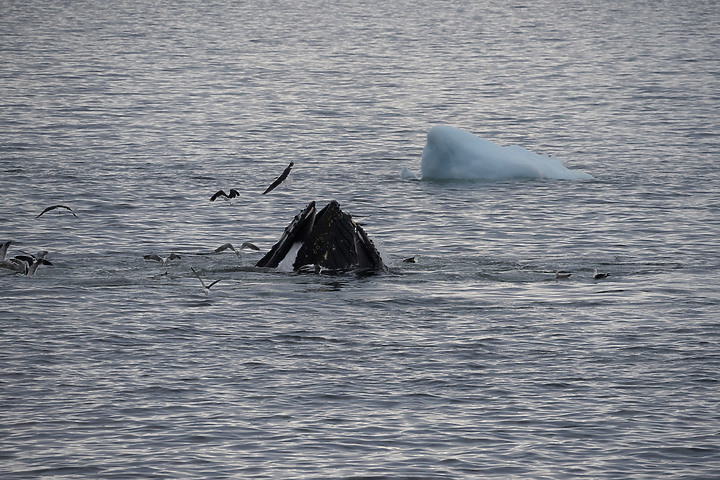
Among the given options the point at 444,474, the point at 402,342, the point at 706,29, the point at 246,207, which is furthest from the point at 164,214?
the point at 706,29

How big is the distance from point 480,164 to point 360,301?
1627cm

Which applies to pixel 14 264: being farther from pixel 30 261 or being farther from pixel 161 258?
pixel 161 258

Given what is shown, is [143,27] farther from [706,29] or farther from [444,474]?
[444,474]

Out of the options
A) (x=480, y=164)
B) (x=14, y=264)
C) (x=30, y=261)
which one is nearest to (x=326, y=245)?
(x=30, y=261)

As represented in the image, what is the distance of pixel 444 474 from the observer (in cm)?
1558

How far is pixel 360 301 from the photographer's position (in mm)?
23281

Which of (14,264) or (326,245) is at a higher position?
(326,245)

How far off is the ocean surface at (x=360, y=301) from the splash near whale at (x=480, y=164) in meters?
0.66

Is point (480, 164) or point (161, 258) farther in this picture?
point (480, 164)

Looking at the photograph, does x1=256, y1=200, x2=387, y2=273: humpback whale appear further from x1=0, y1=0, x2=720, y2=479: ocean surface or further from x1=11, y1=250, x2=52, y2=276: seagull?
x1=11, y1=250, x2=52, y2=276: seagull

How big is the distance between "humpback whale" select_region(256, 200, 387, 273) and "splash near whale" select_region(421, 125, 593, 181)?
43.4 feet

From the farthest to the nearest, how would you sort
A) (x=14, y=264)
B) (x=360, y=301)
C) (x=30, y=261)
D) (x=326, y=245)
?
(x=30, y=261)
(x=14, y=264)
(x=326, y=245)
(x=360, y=301)

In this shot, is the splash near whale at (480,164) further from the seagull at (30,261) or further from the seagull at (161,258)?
the seagull at (30,261)

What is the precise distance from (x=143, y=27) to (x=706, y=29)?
51393 millimetres
